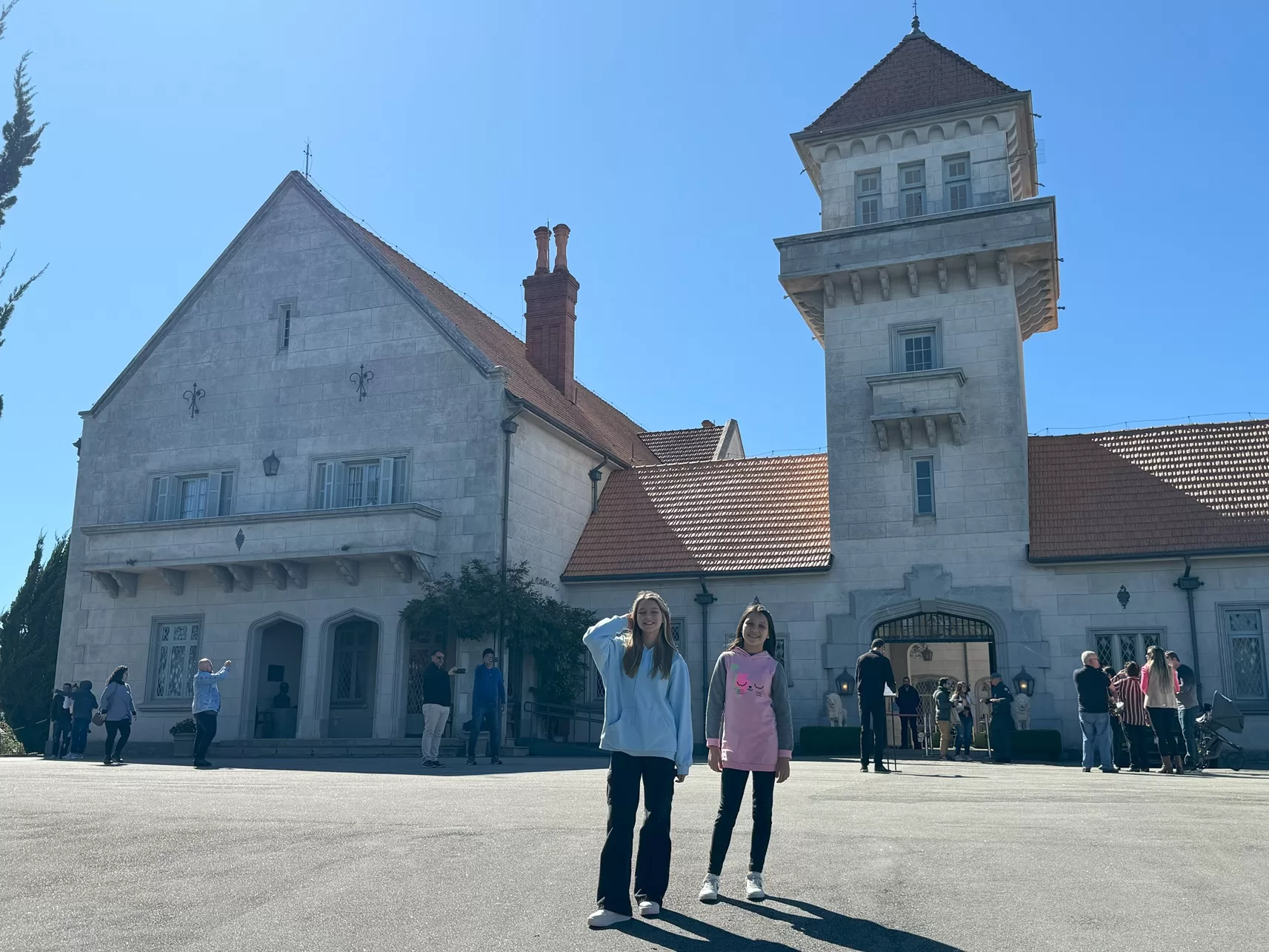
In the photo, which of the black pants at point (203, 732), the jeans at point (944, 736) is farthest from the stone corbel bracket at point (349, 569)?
the jeans at point (944, 736)

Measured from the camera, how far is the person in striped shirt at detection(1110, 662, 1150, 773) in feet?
58.3

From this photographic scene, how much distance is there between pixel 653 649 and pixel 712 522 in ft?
71.1

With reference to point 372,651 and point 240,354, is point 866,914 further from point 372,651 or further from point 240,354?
point 240,354

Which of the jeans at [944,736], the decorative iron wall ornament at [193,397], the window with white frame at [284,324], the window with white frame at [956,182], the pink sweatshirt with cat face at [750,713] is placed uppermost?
the window with white frame at [956,182]

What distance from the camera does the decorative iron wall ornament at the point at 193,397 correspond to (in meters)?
28.9

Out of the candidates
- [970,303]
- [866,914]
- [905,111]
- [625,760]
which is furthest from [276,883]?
[905,111]

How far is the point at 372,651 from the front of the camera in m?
27.0

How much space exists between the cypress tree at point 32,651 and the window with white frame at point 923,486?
2486cm

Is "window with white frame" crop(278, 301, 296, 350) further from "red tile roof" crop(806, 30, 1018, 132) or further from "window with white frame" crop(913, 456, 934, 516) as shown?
"window with white frame" crop(913, 456, 934, 516)

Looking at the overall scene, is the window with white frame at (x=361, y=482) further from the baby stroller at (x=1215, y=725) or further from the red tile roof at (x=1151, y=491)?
the baby stroller at (x=1215, y=725)

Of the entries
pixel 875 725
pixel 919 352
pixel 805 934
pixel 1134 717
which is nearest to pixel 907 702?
pixel 1134 717

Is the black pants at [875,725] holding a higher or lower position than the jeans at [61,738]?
higher

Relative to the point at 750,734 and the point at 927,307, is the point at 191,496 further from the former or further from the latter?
the point at 750,734

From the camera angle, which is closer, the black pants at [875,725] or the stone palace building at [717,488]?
the black pants at [875,725]
